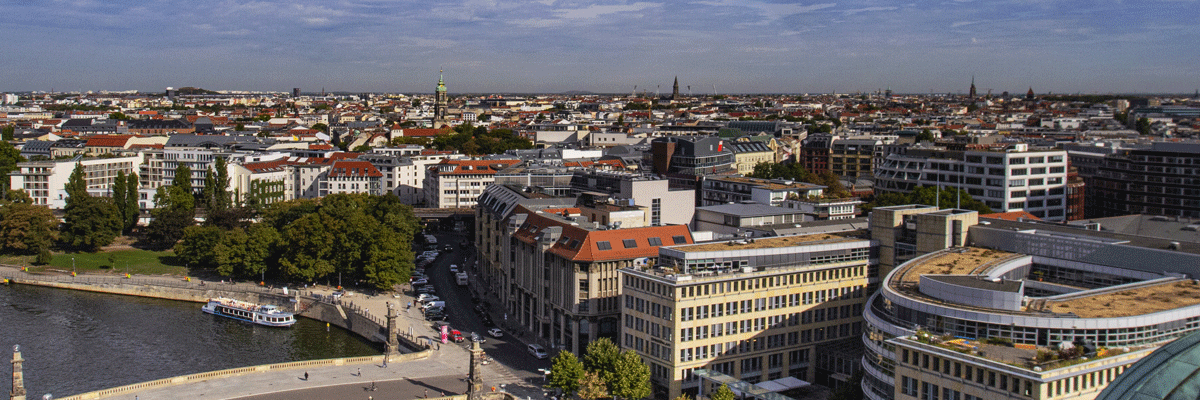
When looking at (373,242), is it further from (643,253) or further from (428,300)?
(643,253)

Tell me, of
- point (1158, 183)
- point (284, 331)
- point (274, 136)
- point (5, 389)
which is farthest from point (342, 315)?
point (274, 136)

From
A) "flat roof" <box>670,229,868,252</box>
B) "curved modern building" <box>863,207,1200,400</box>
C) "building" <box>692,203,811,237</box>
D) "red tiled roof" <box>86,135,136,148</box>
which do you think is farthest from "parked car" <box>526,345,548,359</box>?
"red tiled roof" <box>86,135,136,148</box>

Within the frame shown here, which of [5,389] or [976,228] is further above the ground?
[976,228]

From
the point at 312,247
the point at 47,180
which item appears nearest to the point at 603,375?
the point at 312,247

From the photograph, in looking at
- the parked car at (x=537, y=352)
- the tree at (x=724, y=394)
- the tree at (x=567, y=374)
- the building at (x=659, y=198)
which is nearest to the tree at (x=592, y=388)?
the tree at (x=567, y=374)

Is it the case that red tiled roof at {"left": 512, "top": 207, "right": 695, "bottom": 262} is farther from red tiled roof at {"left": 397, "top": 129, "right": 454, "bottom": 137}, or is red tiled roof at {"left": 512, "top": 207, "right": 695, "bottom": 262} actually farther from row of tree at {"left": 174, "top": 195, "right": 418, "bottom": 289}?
red tiled roof at {"left": 397, "top": 129, "right": 454, "bottom": 137}

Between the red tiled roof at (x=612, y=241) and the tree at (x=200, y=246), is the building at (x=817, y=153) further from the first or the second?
the red tiled roof at (x=612, y=241)
